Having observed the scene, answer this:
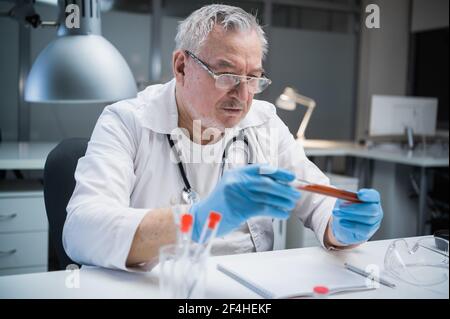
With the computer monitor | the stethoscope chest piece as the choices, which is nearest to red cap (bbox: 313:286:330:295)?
the stethoscope chest piece

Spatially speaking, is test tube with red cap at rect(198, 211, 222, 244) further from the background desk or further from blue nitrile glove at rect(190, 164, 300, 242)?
the background desk

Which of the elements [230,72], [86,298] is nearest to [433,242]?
[230,72]

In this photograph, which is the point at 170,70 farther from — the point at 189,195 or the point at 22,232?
the point at 189,195

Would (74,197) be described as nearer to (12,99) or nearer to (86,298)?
(86,298)

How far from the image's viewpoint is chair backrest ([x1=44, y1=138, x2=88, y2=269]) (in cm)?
126

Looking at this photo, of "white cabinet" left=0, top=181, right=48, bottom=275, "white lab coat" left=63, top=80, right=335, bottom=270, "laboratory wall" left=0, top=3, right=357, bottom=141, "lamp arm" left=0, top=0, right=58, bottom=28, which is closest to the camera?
"white lab coat" left=63, top=80, right=335, bottom=270

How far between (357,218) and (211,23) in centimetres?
61

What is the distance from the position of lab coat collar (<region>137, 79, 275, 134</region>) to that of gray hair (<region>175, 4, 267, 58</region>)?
15cm

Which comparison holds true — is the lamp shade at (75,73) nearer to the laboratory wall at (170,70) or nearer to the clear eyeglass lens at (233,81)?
the clear eyeglass lens at (233,81)

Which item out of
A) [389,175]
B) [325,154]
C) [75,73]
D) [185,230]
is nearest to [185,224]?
[185,230]

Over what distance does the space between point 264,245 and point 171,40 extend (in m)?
3.21

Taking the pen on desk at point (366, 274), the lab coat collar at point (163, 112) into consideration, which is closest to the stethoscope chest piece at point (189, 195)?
the lab coat collar at point (163, 112)

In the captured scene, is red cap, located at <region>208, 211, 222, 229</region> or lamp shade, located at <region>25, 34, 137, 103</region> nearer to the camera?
red cap, located at <region>208, 211, 222, 229</region>
